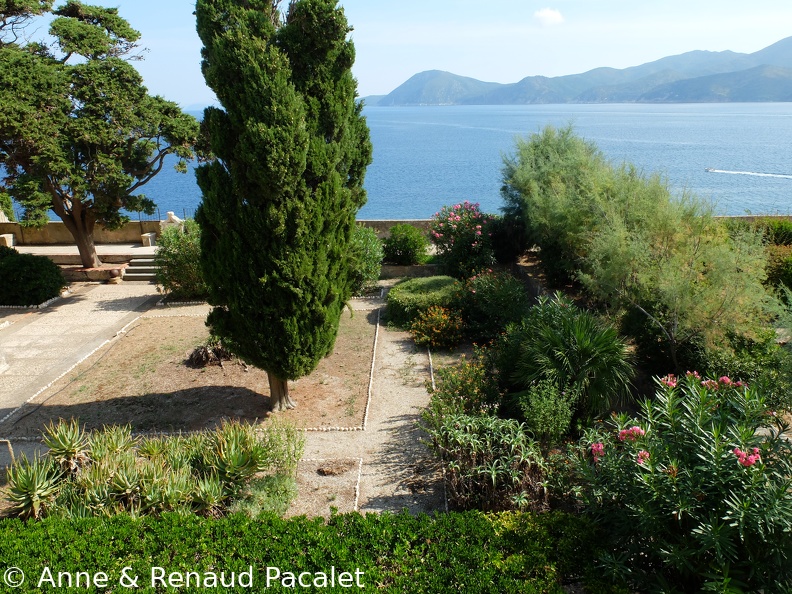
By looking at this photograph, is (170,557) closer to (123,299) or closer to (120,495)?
(120,495)

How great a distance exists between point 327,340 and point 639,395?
213 inches

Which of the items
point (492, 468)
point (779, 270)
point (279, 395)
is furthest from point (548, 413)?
point (779, 270)

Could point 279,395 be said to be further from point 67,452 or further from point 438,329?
point 438,329

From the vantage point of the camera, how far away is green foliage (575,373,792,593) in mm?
4711

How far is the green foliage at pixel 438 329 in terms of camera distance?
12508 millimetres

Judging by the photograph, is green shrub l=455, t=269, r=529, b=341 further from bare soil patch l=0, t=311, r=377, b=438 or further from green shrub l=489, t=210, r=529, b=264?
green shrub l=489, t=210, r=529, b=264

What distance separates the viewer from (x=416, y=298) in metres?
13.8

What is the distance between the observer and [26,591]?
5.13m

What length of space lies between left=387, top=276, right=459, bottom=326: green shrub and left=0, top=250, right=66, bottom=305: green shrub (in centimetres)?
982

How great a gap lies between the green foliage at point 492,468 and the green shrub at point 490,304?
4905 millimetres

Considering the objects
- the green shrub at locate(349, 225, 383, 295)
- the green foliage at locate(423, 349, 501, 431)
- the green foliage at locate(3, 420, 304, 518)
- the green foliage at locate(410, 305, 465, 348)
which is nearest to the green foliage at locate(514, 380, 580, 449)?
the green foliage at locate(423, 349, 501, 431)

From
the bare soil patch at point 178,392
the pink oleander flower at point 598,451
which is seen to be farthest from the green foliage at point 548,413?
the bare soil patch at point 178,392

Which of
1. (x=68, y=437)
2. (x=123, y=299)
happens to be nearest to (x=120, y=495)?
(x=68, y=437)

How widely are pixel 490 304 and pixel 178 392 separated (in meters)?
6.62
